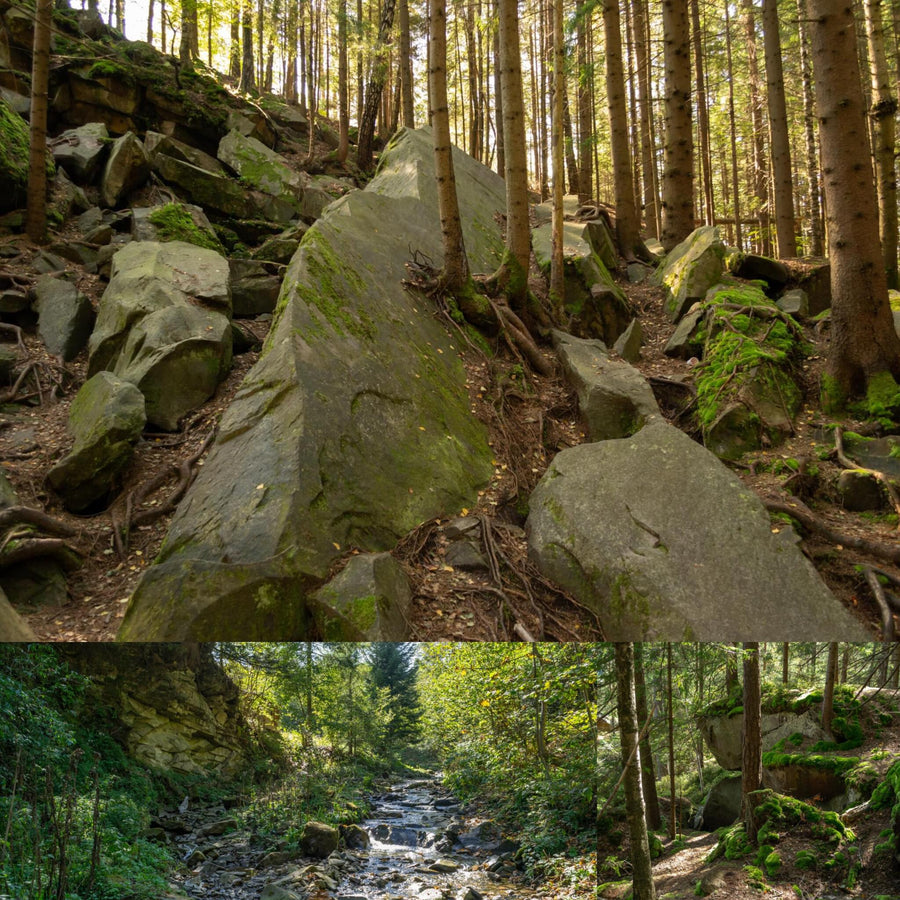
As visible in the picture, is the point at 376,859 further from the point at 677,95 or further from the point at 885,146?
the point at 885,146

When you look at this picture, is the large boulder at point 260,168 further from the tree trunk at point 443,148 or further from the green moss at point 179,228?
the tree trunk at point 443,148

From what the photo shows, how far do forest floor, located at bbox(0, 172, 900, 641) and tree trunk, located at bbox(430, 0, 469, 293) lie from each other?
2.26 ft

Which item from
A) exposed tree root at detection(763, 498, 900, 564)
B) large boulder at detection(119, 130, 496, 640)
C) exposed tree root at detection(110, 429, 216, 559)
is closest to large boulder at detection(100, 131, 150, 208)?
large boulder at detection(119, 130, 496, 640)

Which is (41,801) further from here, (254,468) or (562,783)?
(562,783)

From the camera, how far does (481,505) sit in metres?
5.32

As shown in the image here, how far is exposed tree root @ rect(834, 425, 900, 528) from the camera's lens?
511 centimetres

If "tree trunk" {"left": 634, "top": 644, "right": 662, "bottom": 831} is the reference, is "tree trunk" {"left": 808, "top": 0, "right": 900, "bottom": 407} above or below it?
A: above

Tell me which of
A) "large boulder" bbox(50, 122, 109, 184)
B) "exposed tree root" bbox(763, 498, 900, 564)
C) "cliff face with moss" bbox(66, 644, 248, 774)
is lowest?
"cliff face with moss" bbox(66, 644, 248, 774)

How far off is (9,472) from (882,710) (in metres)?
6.35

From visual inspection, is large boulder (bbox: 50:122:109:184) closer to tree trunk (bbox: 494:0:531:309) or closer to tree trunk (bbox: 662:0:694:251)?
tree trunk (bbox: 494:0:531:309)

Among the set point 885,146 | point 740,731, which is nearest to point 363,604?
point 740,731

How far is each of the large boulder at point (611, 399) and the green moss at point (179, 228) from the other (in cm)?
591

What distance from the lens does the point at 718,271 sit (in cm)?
893

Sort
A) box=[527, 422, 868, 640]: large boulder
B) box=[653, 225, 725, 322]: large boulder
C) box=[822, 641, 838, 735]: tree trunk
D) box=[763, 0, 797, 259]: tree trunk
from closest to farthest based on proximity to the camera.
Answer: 1. box=[822, 641, 838, 735]: tree trunk
2. box=[527, 422, 868, 640]: large boulder
3. box=[653, 225, 725, 322]: large boulder
4. box=[763, 0, 797, 259]: tree trunk
